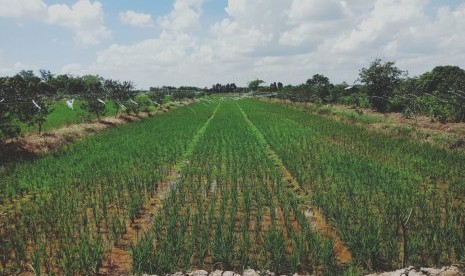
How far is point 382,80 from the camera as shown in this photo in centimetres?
2816

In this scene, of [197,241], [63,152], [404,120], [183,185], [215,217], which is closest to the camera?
[197,241]

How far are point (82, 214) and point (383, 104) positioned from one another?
25985 mm

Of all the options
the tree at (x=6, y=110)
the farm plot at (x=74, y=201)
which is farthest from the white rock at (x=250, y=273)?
the tree at (x=6, y=110)

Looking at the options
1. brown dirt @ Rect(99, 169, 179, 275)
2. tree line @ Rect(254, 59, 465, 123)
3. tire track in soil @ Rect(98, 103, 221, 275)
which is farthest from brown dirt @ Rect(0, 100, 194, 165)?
tree line @ Rect(254, 59, 465, 123)

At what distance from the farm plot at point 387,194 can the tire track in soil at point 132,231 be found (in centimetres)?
309

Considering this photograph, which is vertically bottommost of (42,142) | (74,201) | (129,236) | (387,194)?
(129,236)

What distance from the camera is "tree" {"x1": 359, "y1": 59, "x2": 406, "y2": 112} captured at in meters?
27.9

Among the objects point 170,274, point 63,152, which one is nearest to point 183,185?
point 170,274

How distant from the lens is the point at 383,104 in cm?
2873

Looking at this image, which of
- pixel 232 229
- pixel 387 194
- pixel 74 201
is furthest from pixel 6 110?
pixel 387 194

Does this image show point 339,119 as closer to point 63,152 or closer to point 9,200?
point 63,152

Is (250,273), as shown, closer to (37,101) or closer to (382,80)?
(37,101)

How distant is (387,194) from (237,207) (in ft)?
10.1

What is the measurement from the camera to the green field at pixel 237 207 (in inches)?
199
